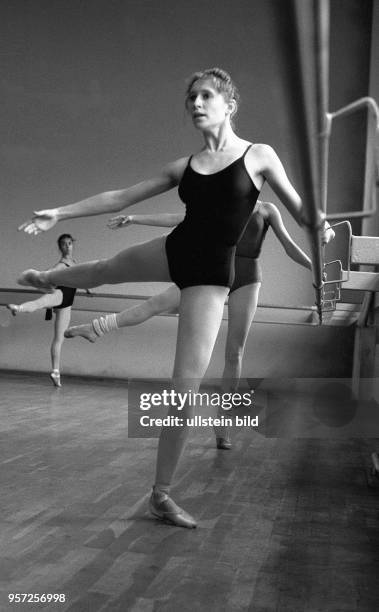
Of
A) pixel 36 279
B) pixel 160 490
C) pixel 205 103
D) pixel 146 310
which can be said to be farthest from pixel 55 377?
pixel 205 103

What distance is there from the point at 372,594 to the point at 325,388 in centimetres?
683

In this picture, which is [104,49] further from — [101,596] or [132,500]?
[101,596]

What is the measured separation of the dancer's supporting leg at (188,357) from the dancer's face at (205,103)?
51 cm

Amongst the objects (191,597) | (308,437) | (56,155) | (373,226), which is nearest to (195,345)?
(191,597)

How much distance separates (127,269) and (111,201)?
0.22m

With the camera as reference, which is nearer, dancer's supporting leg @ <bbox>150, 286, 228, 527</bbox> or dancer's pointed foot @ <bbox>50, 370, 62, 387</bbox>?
dancer's supporting leg @ <bbox>150, 286, 228, 527</bbox>

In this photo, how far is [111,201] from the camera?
7.47 ft

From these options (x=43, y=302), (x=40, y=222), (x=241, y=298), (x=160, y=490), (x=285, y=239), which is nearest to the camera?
(x=40, y=222)

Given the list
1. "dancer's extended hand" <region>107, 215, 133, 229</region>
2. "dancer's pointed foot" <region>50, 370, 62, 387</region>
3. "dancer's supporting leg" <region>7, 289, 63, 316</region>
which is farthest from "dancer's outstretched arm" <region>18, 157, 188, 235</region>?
"dancer's pointed foot" <region>50, 370, 62, 387</region>

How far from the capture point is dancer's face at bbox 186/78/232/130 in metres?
2.23

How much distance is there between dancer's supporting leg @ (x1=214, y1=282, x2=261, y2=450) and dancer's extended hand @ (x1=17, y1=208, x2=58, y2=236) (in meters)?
1.53

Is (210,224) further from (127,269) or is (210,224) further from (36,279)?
(36,279)

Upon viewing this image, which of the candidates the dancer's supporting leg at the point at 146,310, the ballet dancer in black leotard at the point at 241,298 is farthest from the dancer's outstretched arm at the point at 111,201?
the dancer's supporting leg at the point at 146,310

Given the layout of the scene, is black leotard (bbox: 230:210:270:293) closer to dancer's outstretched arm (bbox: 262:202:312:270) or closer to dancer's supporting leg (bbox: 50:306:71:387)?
dancer's outstretched arm (bbox: 262:202:312:270)
